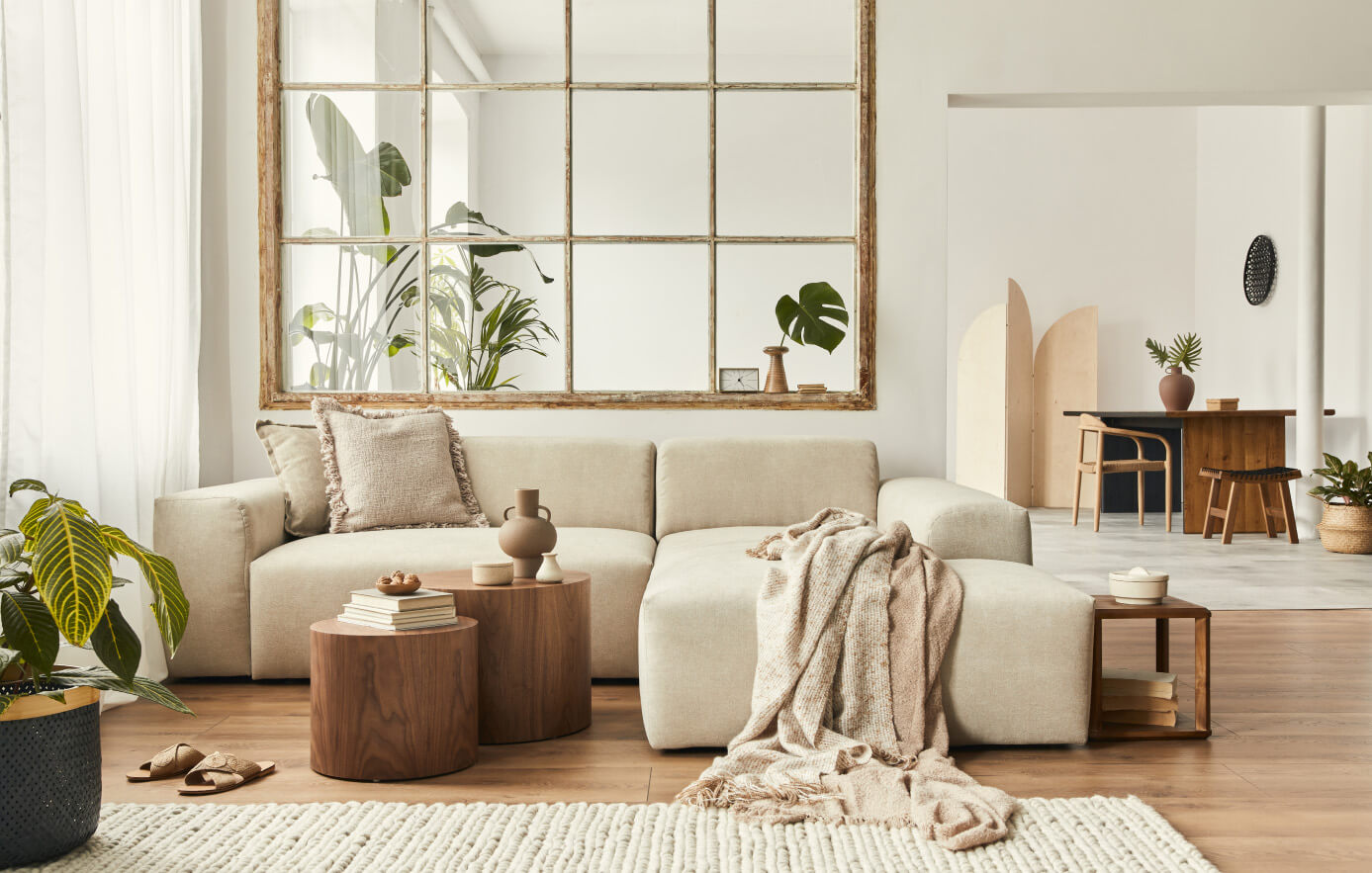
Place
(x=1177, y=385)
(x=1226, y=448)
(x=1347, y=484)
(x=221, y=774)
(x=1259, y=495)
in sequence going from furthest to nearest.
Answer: (x=1177, y=385) < (x=1226, y=448) < (x=1259, y=495) < (x=1347, y=484) < (x=221, y=774)

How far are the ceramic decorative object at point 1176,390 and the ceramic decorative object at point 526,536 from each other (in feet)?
20.0

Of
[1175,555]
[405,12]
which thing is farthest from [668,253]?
[1175,555]

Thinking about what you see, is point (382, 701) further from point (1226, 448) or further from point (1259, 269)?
point (1259, 269)

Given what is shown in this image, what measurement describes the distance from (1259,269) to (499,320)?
6.49m

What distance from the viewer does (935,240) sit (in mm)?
4090

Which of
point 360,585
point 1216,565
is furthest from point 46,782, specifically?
point 1216,565

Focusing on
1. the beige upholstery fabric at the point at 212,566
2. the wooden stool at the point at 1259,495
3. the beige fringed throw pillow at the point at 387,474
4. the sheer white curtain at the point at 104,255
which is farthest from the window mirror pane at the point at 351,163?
the wooden stool at the point at 1259,495

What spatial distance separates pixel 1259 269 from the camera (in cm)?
806

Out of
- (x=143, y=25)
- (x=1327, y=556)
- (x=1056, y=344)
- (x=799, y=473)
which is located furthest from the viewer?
(x=1056, y=344)

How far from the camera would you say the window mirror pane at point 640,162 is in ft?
13.6

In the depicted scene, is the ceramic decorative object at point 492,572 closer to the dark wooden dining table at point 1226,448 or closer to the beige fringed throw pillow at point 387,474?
the beige fringed throw pillow at point 387,474

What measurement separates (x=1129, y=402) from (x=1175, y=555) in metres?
3.37

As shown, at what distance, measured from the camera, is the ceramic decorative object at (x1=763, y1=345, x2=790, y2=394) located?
162 inches

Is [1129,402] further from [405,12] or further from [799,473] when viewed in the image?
→ [405,12]
